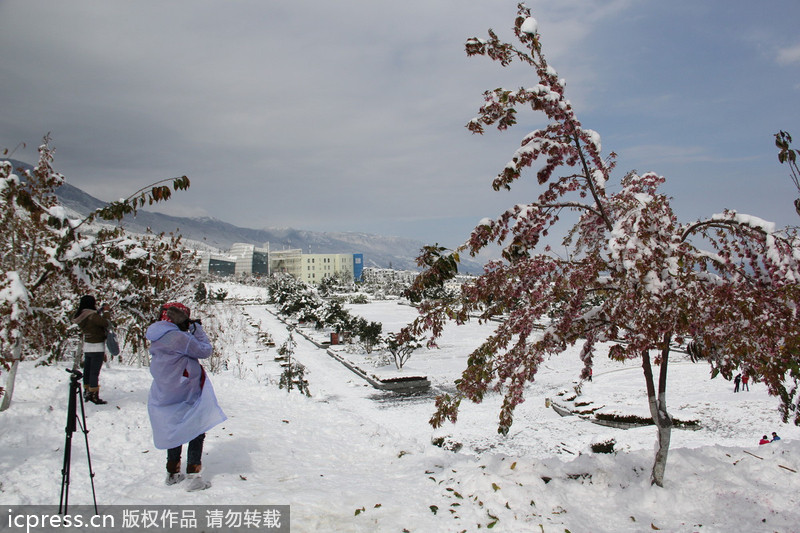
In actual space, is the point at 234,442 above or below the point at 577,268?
below

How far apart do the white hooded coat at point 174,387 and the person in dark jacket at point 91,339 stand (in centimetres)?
308

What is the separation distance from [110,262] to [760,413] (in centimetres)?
1343

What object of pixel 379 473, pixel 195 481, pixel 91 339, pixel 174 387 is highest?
pixel 91 339

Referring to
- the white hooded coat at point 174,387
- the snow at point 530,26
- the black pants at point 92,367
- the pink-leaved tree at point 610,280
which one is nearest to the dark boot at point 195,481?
the white hooded coat at point 174,387

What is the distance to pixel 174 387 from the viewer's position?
421 cm

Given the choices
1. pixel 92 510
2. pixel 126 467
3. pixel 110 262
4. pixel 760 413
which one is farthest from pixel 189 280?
pixel 760 413

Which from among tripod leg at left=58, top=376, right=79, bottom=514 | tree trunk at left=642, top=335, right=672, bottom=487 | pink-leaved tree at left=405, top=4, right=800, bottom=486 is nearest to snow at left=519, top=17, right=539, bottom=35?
pink-leaved tree at left=405, top=4, right=800, bottom=486

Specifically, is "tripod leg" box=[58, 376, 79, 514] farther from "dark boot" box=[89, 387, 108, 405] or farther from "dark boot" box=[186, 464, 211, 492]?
"dark boot" box=[89, 387, 108, 405]

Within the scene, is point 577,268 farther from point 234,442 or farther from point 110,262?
point 110,262

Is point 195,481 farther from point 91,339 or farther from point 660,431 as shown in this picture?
point 660,431

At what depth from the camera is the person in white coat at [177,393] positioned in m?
4.15

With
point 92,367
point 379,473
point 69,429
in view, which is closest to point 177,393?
point 69,429

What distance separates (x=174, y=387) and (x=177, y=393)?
0.23 feet

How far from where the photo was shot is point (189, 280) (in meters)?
14.5
